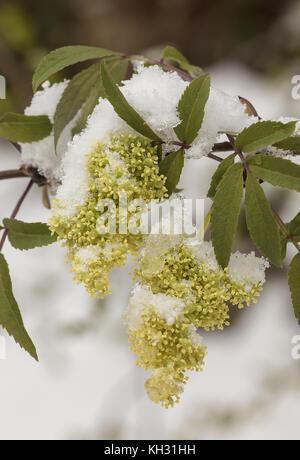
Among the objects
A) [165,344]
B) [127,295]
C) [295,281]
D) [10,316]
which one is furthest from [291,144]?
[127,295]

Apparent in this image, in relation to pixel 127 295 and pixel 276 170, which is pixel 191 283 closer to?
pixel 276 170

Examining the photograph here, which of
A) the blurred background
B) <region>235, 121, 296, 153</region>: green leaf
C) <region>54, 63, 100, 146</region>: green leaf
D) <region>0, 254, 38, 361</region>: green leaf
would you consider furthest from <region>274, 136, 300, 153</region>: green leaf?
the blurred background

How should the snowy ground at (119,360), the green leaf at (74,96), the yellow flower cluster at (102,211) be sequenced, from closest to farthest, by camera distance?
the yellow flower cluster at (102,211) → the green leaf at (74,96) → the snowy ground at (119,360)

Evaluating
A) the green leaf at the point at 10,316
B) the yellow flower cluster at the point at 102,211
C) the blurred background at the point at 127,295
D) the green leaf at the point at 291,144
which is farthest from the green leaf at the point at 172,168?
the blurred background at the point at 127,295

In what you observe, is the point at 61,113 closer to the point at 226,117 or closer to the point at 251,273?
the point at 226,117

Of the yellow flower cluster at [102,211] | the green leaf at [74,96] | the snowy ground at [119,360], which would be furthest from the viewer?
the snowy ground at [119,360]

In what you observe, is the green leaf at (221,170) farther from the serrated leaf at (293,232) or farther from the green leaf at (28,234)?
the green leaf at (28,234)

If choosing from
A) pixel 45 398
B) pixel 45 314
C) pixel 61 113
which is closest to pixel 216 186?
pixel 61 113
